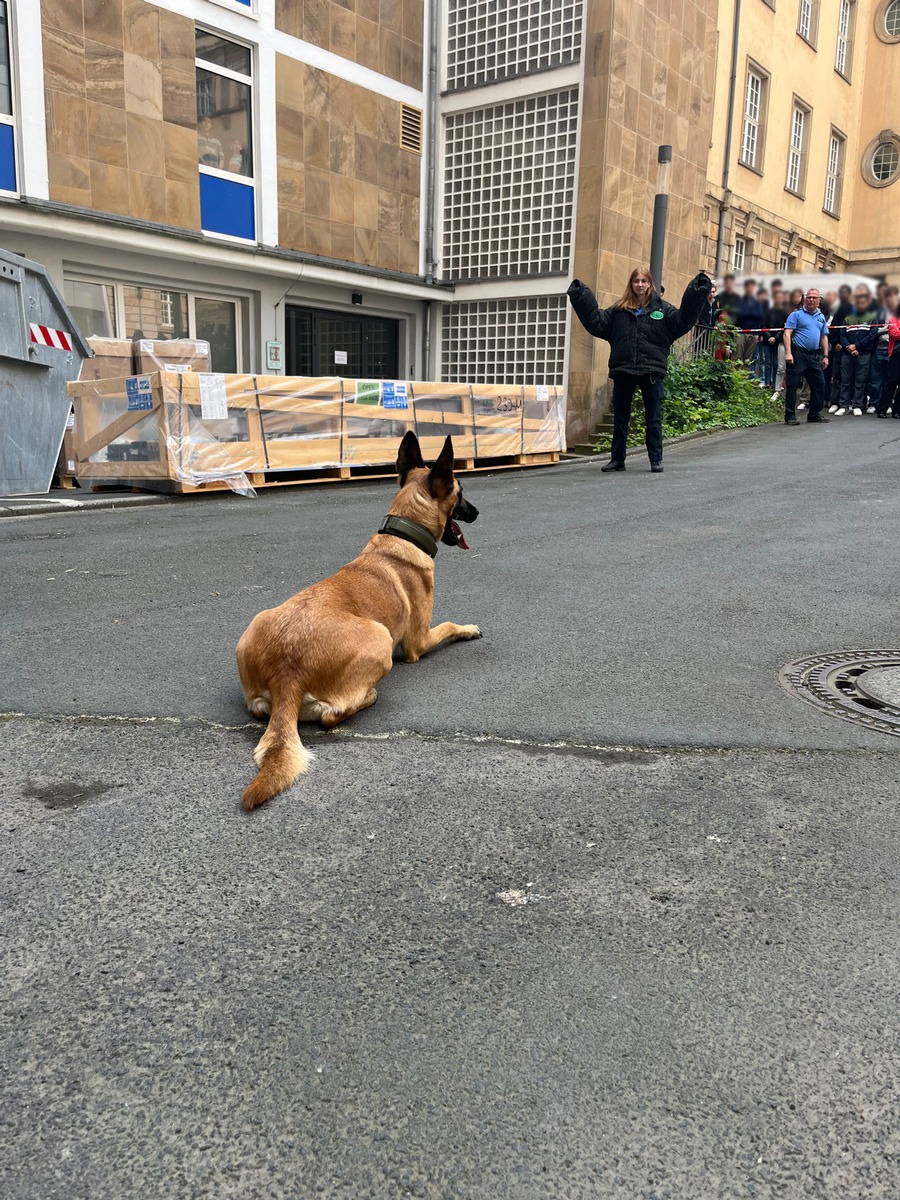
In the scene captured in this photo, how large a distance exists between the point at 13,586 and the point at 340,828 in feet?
13.6

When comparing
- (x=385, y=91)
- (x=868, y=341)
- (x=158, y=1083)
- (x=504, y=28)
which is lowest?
(x=158, y=1083)

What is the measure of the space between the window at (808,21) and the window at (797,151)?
186cm

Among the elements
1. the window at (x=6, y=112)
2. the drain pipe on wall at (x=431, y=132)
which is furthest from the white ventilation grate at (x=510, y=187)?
the window at (x=6, y=112)

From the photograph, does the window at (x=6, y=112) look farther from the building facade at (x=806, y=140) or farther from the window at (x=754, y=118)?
the window at (x=754, y=118)

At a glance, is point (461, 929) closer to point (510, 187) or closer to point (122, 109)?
point (122, 109)

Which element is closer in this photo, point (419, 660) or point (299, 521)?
point (419, 660)

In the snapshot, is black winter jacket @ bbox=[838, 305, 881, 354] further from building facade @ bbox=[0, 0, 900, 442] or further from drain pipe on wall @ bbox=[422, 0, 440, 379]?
drain pipe on wall @ bbox=[422, 0, 440, 379]

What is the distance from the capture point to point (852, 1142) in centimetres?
163

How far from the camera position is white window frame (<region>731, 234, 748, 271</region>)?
23344mm

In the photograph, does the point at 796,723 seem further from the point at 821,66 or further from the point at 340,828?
the point at 821,66

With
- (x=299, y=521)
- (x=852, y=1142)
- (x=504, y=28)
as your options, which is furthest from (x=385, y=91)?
(x=852, y=1142)

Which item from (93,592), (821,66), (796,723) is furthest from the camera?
(821,66)

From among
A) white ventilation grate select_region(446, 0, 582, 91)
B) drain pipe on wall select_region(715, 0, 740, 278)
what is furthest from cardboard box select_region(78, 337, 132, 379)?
drain pipe on wall select_region(715, 0, 740, 278)

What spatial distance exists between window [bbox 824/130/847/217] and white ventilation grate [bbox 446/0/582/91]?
15.1 metres
